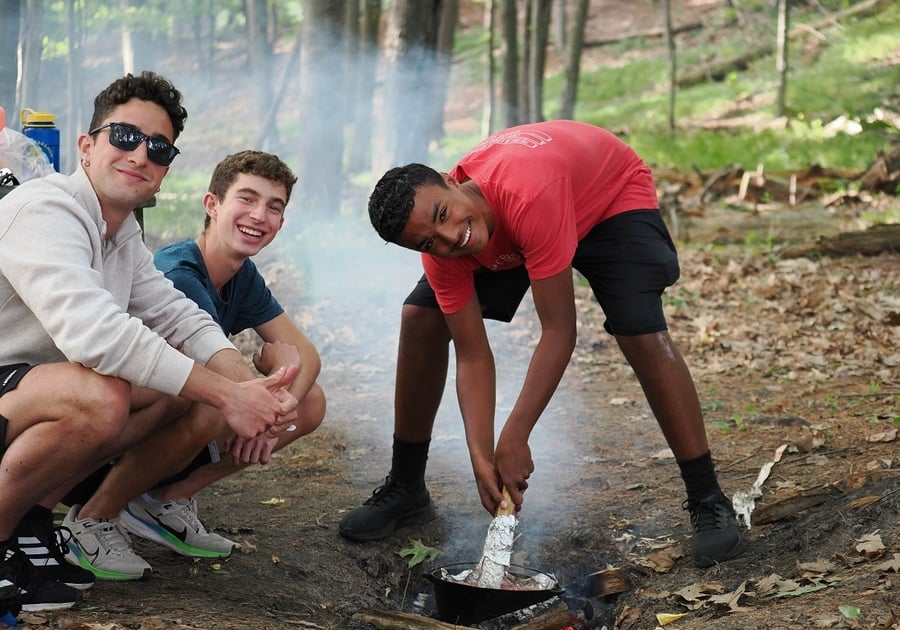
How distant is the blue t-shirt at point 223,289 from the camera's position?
3.80 metres

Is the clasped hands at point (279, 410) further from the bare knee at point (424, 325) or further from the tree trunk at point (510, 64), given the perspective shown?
the tree trunk at point (510, 64)

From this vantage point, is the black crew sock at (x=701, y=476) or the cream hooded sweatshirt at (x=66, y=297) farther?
the black crew sock at (x=701, y=476)

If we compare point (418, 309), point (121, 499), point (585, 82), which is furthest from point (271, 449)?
point (585, 82)

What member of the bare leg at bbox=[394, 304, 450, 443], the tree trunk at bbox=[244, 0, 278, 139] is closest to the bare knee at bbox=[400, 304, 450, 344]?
the bare leg at bbox=[394, 304, 450, 443]

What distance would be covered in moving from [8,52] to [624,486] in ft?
15.1

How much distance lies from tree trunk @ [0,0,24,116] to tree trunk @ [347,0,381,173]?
5918 mm

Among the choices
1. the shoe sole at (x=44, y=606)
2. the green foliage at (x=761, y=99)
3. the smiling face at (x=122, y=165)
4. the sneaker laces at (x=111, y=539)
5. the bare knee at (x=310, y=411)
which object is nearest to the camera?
the shoe sole at (x=44, y=606)

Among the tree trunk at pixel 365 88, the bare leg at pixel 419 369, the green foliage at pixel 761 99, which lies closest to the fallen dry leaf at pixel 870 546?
the bare leg at pixel 419 369

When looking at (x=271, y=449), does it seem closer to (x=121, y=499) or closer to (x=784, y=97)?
(x=121, y=499)

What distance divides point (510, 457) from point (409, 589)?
970 millimetres

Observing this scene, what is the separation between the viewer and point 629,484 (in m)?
4.72

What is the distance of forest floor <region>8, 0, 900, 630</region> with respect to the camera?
3.26 metres

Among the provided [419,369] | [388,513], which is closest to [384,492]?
[388,513]

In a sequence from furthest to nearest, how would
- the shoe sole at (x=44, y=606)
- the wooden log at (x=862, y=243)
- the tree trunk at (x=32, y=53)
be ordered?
the wooden log at (x=862, y=243)
the tree trunk at (x=32, y=53)
the shoe sole at (x=44, y=606)
